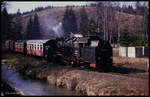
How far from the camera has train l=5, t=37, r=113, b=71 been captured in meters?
25.1

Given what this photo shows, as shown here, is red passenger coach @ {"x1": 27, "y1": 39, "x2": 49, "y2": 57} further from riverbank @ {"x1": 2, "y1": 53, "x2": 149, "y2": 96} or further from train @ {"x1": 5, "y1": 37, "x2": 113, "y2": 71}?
riverbank @ {"x1": 2, "y1": 53, "x2": 149, "y2": 96}

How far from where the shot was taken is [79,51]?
2736 cm

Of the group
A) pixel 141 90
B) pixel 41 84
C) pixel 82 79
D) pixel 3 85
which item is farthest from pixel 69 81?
pixel 141 90

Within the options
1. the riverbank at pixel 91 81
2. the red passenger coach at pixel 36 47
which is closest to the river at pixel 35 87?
the riverbank at pixel 91 81

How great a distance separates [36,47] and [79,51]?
42.9ft

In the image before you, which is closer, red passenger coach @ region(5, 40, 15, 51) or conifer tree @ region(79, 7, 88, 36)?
red passenger coach @ region(5, 40, 15, 51)

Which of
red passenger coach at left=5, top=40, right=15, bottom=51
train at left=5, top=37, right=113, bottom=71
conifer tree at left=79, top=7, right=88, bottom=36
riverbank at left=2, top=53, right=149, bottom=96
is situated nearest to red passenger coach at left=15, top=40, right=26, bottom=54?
red passenger coach at left=5, top=40, right=15, bottom=51

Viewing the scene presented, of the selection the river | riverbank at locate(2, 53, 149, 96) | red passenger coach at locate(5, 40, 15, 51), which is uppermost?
A: riverbank at locate(2, 53, 149, 96)

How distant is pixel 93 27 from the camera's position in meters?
56.2

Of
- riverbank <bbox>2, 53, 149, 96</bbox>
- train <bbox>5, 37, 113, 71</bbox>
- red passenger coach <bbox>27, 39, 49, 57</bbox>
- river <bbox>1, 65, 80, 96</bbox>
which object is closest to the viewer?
riverbank <bbox>2, 53, 149, 96</bbox>

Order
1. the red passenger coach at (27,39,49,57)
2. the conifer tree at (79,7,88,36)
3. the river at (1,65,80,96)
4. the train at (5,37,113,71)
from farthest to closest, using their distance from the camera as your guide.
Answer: the conifer tree at (79,7,88,36), the red passenger coach at (27,39,49,57), the train at (5,37,113,71), the river at (1,65,80,96)

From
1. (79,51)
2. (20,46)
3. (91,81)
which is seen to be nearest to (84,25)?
(20,46)

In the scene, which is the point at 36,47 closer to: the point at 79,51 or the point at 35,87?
the point at 79,51

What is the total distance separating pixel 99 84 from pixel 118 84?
138cm
